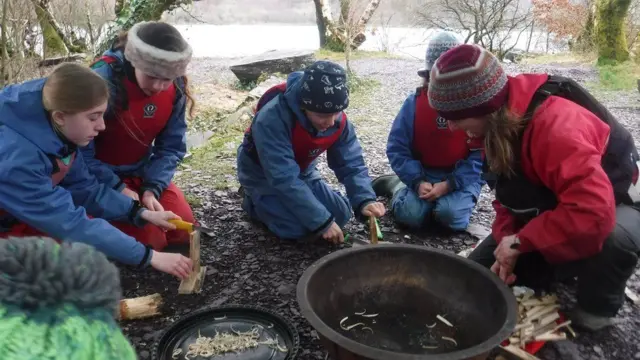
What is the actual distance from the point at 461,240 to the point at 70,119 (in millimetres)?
2771

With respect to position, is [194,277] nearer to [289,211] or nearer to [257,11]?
[289,211]

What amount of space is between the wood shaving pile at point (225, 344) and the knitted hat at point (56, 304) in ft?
5.17

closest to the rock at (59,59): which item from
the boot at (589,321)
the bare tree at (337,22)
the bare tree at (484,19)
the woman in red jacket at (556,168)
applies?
the woman in red jacket at (556,168)

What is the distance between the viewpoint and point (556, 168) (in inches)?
94.6

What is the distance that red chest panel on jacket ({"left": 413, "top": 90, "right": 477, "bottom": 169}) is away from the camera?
4.06m

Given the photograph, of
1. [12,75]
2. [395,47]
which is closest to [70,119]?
[12,75]

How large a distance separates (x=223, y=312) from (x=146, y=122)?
4.85 feet

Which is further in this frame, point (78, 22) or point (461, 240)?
point (78, 22)

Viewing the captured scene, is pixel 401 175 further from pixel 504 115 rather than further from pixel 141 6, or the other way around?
pixel 141 6

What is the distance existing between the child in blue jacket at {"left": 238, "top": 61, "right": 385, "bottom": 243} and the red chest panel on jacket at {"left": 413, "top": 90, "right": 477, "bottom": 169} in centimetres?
56

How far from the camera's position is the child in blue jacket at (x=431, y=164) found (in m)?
4.04

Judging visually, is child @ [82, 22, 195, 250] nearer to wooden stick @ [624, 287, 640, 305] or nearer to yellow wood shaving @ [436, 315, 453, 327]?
yellow wood shaving @ [436, 315, 453, 327]

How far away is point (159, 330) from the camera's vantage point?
2.90 m

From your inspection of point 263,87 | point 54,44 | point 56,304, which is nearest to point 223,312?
point 56,304
